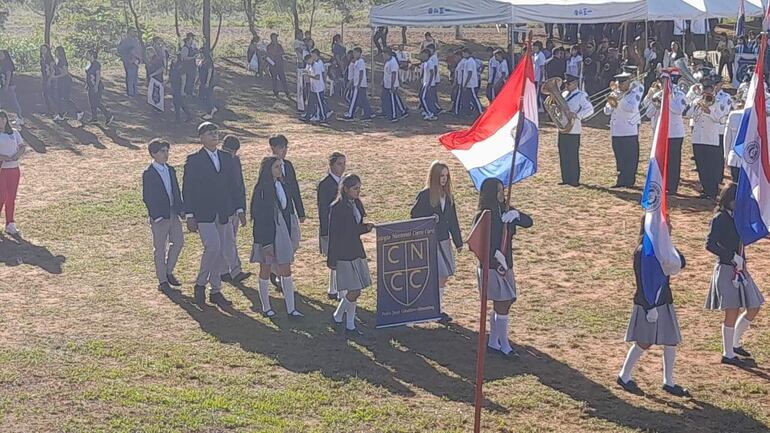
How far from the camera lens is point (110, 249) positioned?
14992 millimetres

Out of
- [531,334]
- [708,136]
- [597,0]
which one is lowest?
[531,334]

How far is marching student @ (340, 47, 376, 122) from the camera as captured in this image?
2675cm

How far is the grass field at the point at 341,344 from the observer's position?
9055 mm

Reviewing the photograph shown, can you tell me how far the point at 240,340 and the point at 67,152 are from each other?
12.9 meters

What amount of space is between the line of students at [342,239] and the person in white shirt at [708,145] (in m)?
7.08

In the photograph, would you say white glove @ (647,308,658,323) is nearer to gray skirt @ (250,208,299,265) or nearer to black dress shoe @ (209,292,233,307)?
gray skirt @ (250,208,299,265)

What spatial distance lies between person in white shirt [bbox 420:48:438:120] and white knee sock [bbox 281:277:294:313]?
612 inches

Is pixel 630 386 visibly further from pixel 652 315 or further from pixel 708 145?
pixel 708 145

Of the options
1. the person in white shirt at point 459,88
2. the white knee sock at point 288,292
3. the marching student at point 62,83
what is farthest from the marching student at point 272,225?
the marching student at point 62,83

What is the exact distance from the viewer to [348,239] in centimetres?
1088

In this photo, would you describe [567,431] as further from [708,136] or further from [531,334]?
[708,136]

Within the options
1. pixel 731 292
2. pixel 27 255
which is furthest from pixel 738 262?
pixel 27 255

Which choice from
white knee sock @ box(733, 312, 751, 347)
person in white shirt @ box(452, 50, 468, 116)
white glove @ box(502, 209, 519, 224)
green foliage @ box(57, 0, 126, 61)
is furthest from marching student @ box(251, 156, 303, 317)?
green foliage @ box(57, 0, 126, 61)

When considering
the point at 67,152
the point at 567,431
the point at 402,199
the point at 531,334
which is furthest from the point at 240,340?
the point at 67,152
